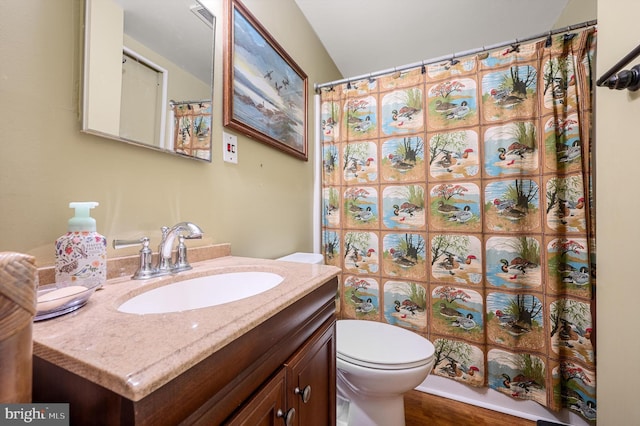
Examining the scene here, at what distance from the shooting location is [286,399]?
1.80 feet

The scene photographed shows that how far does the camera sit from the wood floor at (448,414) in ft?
4.15

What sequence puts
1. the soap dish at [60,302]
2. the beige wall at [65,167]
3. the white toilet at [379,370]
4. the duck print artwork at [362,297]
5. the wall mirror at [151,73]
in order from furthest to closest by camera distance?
the duck print artwork at [362,297]
the white toilet at [379,370]
the wall mirror at [151,73]
the beige wall at [65,167]
the soap dish at [60,302]

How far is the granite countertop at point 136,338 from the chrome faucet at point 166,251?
14 centimetres

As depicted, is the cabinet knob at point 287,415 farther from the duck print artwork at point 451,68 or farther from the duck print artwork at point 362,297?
the duck print artwork at point 451,68

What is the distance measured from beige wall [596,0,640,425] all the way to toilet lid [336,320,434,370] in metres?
0.54

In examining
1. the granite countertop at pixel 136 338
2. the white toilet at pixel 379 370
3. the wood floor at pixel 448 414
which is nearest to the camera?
the granite countertop at pixel 136 338

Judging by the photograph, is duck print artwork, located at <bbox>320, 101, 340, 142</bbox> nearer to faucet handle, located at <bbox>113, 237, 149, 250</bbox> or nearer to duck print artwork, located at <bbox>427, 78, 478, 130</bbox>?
duck print artwork, located at <bbox>427, 78, 478, 130</bbox>

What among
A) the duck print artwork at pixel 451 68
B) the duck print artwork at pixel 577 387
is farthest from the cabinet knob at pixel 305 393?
the duck print artwork at pixel 451 68

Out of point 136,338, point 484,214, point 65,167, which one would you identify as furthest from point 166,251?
point 484,214

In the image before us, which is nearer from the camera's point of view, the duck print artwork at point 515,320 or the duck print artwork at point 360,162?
the duck print artwork at point 515,320

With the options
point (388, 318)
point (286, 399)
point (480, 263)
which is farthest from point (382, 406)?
point (480, 263)

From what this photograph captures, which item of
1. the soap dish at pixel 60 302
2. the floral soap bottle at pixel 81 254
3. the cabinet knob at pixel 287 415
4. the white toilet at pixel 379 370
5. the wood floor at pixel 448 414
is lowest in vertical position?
the wood floor at pixel 448 414

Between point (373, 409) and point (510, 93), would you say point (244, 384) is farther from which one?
point (510, 93)

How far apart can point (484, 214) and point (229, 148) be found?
54.1 inches
